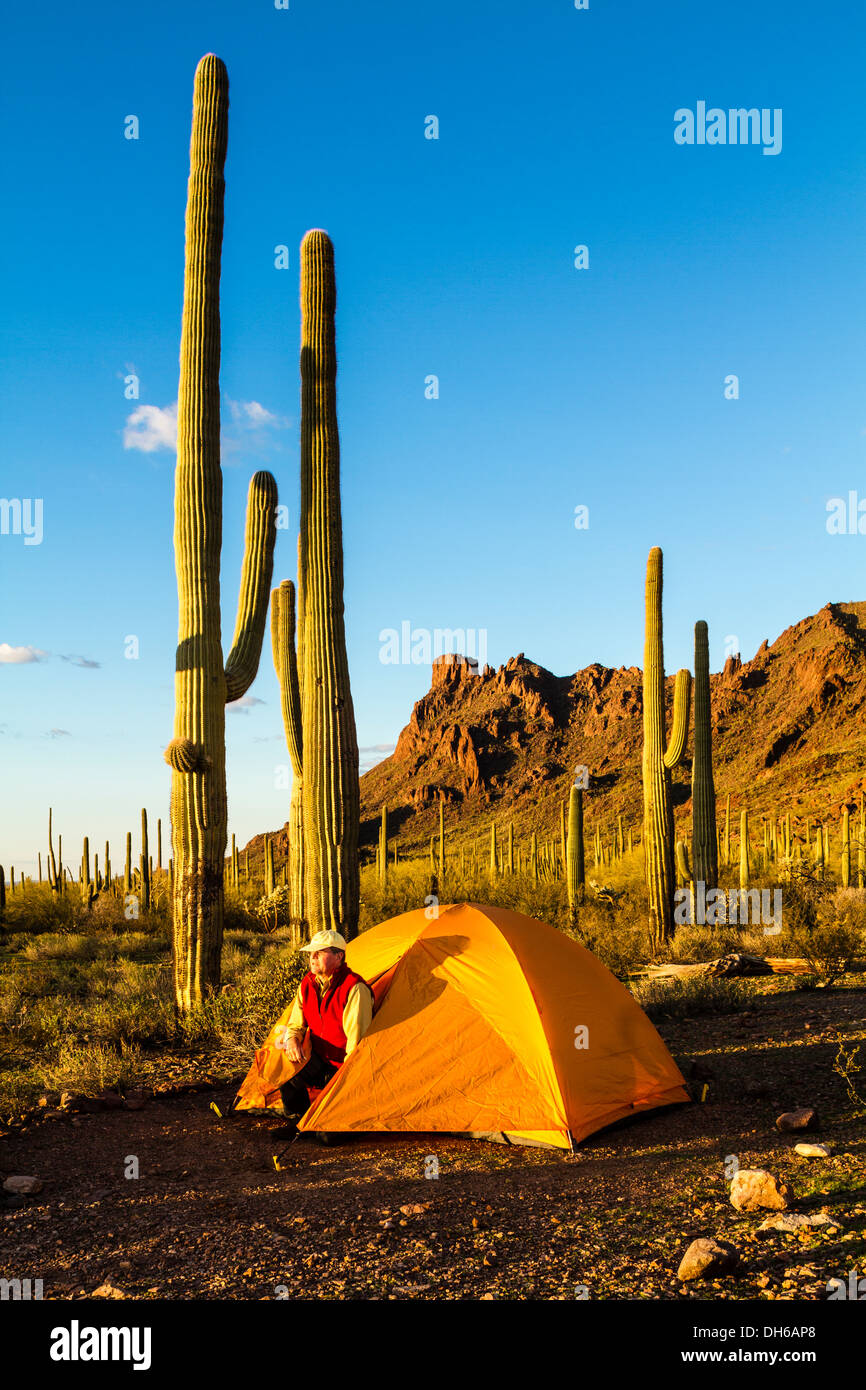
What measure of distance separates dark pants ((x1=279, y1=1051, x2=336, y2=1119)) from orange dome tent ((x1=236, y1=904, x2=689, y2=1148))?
281 mm

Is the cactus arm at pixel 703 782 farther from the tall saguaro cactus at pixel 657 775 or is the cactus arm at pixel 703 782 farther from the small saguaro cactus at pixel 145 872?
the small saguaro cactus at pixel 145 872

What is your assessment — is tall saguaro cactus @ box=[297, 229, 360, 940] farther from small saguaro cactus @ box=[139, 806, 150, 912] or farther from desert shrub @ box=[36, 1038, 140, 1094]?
small saguaro cactus @ box=[139, 806, 150, 912]

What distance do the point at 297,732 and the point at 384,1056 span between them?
7.84m

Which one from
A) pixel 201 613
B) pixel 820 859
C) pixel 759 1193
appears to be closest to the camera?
pixel 759 1193

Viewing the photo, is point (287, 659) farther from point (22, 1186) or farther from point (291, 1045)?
point (22, 1186)

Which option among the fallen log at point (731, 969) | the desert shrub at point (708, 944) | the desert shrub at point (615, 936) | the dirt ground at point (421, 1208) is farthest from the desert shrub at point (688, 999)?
the desert shrub at point (708, 944)

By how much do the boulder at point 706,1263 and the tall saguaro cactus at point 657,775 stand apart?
12737mm

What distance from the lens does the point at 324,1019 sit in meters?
7.13

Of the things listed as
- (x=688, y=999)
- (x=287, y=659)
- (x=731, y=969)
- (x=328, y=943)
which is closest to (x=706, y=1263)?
(x=328, y=943)

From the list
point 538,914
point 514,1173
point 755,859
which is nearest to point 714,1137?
point 514,1173

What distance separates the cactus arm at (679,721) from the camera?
17.6m

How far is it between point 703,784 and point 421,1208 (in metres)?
15.6

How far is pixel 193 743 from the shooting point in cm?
1038

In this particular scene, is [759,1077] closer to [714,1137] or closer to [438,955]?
[714,1137]
